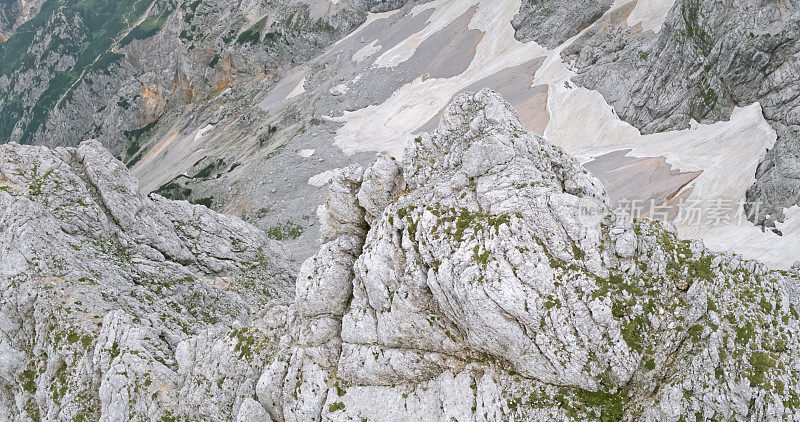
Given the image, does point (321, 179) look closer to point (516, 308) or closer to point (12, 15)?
point (516, 308)

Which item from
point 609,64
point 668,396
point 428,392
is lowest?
point 609,64

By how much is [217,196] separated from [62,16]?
15858cm

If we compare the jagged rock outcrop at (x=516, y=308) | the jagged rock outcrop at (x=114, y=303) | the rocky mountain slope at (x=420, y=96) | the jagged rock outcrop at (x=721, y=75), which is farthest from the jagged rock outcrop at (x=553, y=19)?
the jagged rock outcrop at (x=516, y=308)

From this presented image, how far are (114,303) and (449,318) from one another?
20905 millimetres

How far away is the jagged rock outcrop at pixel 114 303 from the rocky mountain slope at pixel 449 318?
120mm

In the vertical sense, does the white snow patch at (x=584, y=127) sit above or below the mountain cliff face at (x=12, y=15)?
below

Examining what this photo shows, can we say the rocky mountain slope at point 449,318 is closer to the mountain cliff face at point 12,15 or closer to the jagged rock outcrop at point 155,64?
the jagged rock outcrop at point 155,64

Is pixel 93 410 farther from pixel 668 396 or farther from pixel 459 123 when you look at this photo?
pixel 668 396

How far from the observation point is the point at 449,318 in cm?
1588

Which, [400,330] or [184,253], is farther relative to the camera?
[184,253]

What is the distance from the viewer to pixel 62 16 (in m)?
172

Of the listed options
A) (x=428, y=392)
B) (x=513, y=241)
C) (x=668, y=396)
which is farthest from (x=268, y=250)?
(x=668, y=396)

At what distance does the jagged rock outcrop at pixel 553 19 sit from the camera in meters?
69.6

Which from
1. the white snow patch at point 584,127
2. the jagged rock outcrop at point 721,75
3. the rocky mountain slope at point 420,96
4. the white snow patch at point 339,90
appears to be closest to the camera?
the white snow patch at point 584,127
